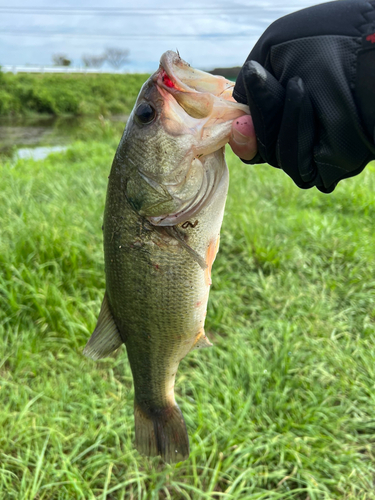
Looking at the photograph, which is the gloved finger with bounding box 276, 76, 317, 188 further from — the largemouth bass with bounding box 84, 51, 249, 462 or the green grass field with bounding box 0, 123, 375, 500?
the green grass field with bounding box 0, 123, 375, 500

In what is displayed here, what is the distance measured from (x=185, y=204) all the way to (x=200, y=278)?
32 centimetres

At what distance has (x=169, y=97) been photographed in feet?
5.01

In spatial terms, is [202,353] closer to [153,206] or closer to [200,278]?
[200,278]

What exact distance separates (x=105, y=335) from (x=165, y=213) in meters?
0.64

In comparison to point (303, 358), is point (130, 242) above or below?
above

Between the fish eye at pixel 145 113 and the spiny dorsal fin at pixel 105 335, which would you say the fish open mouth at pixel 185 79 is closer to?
the fish eye at pixel 145 113

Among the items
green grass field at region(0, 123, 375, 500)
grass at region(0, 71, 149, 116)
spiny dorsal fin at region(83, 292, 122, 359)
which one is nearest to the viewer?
spiny dorsal fin at region(83, 292, 122, 359)

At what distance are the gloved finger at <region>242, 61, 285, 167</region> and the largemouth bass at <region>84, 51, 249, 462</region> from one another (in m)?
0.15

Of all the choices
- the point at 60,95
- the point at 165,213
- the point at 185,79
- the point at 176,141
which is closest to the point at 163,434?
the point at 165,213

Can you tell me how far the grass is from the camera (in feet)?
93.1

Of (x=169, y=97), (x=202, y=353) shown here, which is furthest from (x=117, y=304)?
(x=202, y=353)

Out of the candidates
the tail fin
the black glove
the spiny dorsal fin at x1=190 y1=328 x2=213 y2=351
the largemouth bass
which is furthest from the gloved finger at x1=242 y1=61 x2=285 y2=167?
the tail fin

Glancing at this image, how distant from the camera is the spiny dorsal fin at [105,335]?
183 cm

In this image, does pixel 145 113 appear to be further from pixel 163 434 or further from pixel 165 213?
pixel 163 434
